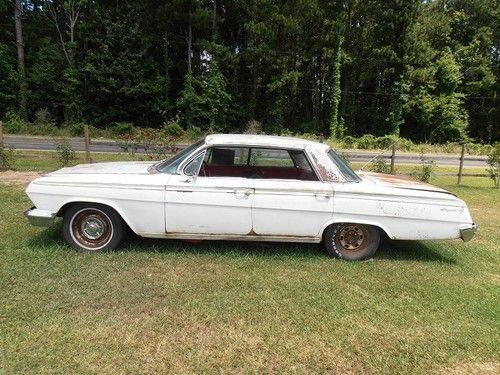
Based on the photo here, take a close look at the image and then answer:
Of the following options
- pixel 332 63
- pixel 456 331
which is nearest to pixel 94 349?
pixel 456 331

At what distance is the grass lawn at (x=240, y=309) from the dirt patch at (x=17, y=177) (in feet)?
15.3

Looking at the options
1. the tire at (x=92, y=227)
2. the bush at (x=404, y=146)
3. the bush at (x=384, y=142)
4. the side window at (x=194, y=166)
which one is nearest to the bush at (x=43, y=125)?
the bush at (x=384, y=142)

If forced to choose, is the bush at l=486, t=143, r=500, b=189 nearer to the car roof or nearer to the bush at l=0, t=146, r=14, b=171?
the car roof

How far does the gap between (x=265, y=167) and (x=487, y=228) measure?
4.52 m

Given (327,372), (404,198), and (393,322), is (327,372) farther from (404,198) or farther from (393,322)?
(404,198)

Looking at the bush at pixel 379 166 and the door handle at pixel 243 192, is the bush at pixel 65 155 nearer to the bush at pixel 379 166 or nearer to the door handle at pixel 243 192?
the door handle at pixel 243 192

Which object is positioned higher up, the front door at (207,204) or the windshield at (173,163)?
the windshield at (173,163)

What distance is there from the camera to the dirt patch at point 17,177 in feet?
31.5

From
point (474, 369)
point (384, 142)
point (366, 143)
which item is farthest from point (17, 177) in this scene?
point (384, 142)

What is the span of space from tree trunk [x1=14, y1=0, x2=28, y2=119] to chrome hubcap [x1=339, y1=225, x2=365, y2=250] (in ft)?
95.0

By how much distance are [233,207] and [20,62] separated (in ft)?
99.8

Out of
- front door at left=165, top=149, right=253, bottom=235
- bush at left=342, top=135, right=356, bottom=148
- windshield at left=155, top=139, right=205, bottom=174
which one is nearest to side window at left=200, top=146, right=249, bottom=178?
windshield at left=155, top=139, right=205, bottom=174

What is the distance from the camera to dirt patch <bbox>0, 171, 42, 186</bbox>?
9.60 meters

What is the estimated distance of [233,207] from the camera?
4.86 metres
